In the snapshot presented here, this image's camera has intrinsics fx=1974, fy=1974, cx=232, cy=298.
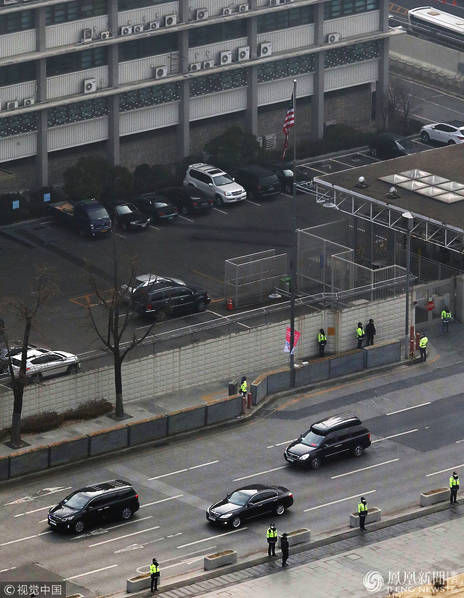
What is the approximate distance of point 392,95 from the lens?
424 ft

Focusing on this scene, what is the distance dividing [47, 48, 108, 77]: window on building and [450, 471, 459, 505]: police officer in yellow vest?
41272mm

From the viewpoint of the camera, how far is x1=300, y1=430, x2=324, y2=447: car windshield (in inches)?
3307

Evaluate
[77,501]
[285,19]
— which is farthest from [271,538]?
[285,19]

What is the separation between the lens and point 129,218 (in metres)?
110

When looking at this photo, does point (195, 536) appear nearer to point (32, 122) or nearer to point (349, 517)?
point (349, 517)

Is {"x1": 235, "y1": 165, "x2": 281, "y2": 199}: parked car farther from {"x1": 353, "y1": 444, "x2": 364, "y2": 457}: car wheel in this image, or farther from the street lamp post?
{"x1": 353, "y1": 444, "x2": 364, "y2": 457}: car wheel

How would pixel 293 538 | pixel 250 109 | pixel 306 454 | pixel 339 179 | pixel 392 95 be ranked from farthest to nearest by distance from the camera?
pixel 392 95 < pixel 250 109 < pixel 339 179 < pixel 306 454 < pixel 293 538

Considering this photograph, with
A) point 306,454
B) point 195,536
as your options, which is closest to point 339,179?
point 306,454

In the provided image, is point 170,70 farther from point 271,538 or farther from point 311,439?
point 271,538

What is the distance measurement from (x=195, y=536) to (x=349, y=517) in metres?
6.36

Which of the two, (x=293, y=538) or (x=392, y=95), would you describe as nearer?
(x=293, y=538)

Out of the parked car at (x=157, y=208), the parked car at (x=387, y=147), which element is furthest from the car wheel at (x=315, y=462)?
the parked car at (x=387, y=147)

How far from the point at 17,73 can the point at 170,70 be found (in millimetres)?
10808

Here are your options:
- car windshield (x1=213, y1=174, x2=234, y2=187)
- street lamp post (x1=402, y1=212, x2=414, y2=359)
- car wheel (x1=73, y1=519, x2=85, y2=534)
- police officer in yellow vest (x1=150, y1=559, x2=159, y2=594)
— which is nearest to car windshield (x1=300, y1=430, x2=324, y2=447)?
car wheel (x1=73, y1=519, x2=85, y2=534)
